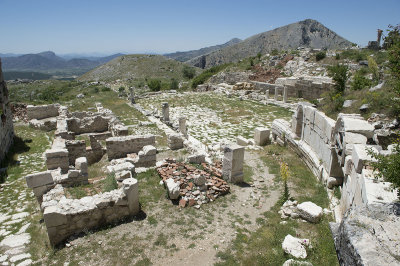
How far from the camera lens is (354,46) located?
Answer: 3198 centimetres

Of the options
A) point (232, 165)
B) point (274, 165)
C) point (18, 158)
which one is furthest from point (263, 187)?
point (18, 158)

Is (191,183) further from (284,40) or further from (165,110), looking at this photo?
(284,40)

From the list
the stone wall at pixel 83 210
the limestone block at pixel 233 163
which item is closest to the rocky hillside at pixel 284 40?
the limestone block at pixel 233 163

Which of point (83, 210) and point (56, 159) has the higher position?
point (56, 159)

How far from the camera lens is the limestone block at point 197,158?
10.2 metres

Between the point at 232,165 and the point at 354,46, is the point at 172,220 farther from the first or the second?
the point at 354,46

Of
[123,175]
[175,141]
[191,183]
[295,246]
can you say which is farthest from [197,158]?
[295,246]

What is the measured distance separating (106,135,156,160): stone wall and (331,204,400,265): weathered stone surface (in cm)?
962

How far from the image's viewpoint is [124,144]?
38.2 feet

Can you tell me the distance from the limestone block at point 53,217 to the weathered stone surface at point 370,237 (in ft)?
19.2

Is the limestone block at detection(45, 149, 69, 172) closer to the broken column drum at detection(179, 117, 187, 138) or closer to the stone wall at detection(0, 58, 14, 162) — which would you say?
the stone wall at detection(0, 58, 14, 162)

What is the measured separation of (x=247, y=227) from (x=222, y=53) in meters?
124

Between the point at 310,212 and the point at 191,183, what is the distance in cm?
367

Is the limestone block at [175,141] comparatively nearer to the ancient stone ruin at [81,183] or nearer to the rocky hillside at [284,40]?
the ancient stone ruin at [81,183]
